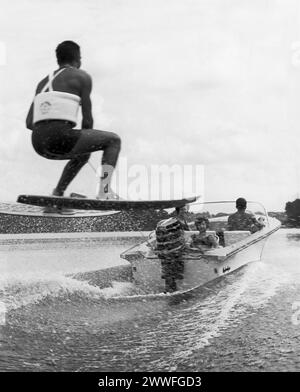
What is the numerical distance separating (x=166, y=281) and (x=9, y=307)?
10.7 feet

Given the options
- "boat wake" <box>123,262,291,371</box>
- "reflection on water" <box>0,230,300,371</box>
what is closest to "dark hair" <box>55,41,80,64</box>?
"reflection on water" <box>0,230,300,371</box>

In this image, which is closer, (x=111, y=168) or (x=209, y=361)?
(x=111, y=168)

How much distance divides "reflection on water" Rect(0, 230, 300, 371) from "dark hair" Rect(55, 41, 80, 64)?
3817 mm

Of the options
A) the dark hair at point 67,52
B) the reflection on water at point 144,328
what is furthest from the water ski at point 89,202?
the reflection on water at point 144,328

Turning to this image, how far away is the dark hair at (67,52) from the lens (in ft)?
13.5

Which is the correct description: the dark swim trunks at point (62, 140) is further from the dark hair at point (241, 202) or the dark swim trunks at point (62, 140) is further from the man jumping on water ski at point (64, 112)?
the dark hair at point (241, 202)

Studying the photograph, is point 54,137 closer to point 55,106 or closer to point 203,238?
point 55,106

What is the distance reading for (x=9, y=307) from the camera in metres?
9.29

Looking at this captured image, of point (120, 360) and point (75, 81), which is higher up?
point (75, 81)

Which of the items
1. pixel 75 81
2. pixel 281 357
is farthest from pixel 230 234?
pixel 75 81

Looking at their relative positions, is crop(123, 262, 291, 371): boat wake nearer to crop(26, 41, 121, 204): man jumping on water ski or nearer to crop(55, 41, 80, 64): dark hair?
crop(26, 41, 121, 204): man jumping on water ski

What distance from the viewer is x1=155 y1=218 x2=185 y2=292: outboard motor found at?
10.2 m
